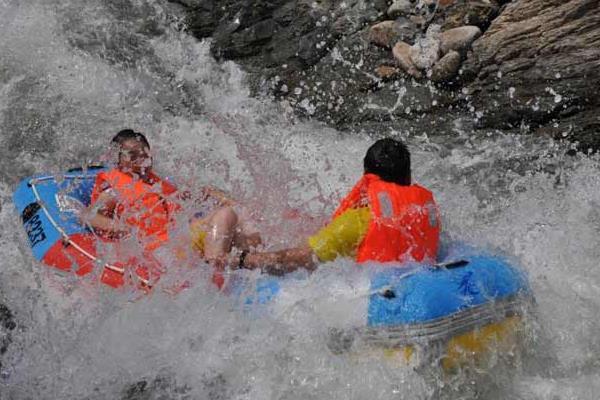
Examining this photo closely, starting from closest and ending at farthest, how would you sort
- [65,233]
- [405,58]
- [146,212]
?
[146,212] < [65,233] < [405,58]

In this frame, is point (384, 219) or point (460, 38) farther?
point (460, 38)

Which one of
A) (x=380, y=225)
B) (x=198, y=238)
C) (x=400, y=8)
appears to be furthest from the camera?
(x=400, y=8)

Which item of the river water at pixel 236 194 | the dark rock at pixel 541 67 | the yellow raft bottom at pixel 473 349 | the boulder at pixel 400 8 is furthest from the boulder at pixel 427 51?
the yellow raft bottom at pixel 473 349

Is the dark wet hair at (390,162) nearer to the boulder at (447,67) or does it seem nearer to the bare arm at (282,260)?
the bare arm at (282,260)

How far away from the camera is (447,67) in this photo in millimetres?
7188

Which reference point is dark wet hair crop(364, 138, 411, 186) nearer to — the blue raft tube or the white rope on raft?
the blue raft tube

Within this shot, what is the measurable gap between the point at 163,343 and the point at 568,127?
12.9 ft

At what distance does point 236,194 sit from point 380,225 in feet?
7.39

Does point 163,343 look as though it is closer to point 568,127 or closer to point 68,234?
point 68,234

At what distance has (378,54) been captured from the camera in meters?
7.80

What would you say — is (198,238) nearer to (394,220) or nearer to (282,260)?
(282,260)

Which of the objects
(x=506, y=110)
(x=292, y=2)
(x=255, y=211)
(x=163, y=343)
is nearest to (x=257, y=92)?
(x=292, y=2)

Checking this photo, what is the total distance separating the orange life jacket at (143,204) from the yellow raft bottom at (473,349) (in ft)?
5.62

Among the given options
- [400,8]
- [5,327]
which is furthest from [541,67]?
[5,327]
